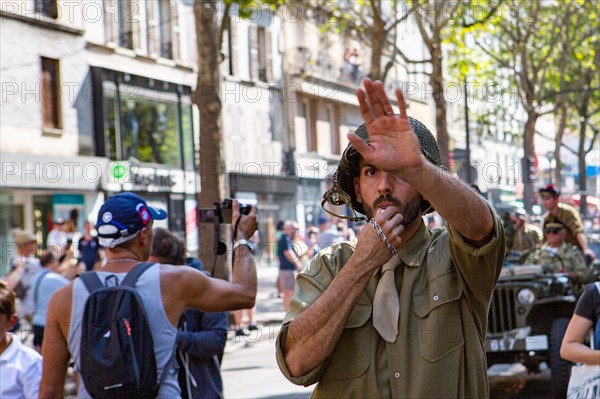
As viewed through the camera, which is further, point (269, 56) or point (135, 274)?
point (269, 56)

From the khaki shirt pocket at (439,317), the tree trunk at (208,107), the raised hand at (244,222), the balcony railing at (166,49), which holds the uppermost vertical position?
the balcony railing at (166,49)

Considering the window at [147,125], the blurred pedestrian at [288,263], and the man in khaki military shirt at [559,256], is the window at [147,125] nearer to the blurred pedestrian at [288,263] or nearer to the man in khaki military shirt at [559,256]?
the blurred pedestrian at [288,263]

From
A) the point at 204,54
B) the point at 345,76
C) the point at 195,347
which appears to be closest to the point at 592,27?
the point at 345,76

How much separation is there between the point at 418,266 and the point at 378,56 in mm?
21640

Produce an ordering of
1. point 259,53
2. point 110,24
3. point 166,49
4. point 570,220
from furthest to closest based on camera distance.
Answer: point 259,53, point 166,49, point 110,24, point 570,220

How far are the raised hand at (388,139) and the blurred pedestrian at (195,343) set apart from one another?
10.3ft

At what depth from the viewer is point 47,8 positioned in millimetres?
27125

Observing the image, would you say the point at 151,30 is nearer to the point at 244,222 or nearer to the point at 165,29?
the point at 165,29

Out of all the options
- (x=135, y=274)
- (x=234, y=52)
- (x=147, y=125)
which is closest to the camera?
(x=135, y=274)

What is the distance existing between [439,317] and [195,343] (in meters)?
3.01

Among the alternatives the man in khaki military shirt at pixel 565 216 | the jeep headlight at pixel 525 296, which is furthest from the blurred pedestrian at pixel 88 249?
the jeep headlight at pixel 525 296

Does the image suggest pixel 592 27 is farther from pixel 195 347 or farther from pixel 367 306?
pixel 367 306

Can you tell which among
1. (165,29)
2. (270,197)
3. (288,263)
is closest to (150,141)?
(165,29)

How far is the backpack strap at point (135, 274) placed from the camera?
4.43 metres
